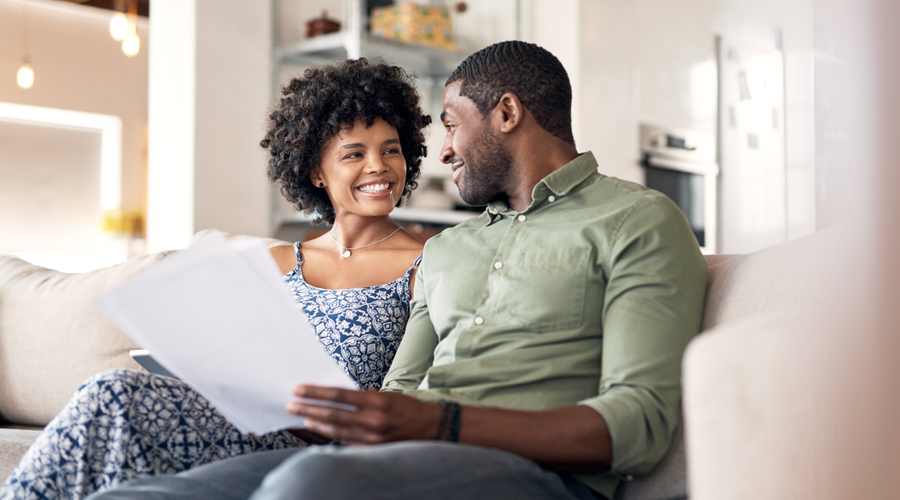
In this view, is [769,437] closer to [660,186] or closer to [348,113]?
[348,113]

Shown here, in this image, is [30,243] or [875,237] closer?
[875,237]

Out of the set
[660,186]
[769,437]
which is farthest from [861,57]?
[660,186]

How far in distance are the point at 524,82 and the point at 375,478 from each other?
2.49 ft

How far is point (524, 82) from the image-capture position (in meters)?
1.30

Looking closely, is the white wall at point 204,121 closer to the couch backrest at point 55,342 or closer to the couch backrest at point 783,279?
the couch backrest at point 55,342

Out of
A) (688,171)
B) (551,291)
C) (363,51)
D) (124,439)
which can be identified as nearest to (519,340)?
(551,291)

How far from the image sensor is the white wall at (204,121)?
9.89 ft

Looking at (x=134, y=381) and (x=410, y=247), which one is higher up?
(x=410, y=247)

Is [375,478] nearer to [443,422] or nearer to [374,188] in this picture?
[443,422]

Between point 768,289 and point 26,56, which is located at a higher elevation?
point 26,56

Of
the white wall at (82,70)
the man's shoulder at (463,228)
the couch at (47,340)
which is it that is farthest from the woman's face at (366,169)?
the white wall at (82,70)

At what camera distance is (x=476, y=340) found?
1.16 m

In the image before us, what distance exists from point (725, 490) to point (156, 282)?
23.9 inches

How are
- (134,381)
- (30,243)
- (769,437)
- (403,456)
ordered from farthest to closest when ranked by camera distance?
(30,243), (134,381), (403,456), (769,437)
